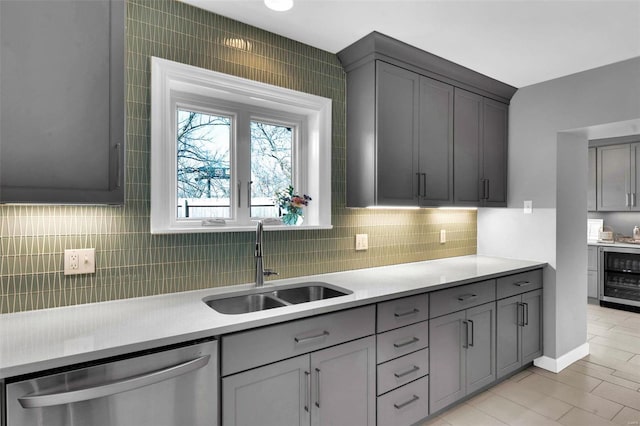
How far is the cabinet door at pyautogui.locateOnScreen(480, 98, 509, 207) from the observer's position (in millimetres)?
3100

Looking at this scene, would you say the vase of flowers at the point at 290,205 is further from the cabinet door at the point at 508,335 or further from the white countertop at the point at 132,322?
the cabinet door at the point at 508,335

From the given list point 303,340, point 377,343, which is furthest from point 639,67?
point 303,340

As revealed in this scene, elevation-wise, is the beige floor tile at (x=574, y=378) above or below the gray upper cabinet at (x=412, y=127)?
below

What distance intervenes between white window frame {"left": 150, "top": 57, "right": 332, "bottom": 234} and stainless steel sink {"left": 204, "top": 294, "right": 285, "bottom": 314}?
0.40 metres

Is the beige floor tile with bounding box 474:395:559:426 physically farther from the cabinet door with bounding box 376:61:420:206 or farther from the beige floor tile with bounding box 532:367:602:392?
the cabinet door with bounding box 376:61:420:206

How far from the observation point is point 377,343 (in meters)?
1.90

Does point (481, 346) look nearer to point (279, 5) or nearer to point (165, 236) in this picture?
point (165, 236)

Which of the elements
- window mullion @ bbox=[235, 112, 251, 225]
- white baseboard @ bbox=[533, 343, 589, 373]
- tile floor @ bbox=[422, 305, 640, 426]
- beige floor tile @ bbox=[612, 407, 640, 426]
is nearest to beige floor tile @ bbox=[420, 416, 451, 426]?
tile floor @ bbox=[422, 305, 640, 426]

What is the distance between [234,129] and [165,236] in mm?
798

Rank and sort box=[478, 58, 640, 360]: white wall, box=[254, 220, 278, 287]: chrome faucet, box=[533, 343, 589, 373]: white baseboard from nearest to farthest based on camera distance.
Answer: box=[254, 220, 278, 287]: chrome faucet < box=[478, 58, 640, 360]: white wall < box=[533, 343, 589, 373]: white baseboard

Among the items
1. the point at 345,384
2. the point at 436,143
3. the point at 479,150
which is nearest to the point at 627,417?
the point at 345,384

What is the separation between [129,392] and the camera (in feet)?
4.03

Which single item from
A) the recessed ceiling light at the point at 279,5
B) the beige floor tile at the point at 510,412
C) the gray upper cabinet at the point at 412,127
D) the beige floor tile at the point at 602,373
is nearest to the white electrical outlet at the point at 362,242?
the gray upper cabinet at the point at 412,127

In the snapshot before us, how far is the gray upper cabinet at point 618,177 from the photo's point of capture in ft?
15.9
